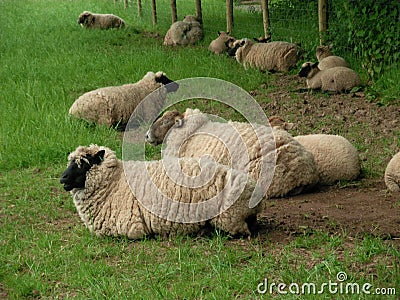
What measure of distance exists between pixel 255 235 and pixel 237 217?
25 centimetres

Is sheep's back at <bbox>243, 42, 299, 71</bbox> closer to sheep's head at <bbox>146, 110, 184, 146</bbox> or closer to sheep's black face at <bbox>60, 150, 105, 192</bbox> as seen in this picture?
sheep's head at <bbox>146, 110, 184, 146</bbox>

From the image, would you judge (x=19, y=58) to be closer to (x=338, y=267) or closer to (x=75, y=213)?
(x=75, y=213)

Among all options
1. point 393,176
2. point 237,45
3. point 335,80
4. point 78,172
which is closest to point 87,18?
point 237,45

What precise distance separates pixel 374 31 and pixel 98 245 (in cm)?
685

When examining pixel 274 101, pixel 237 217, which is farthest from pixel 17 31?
pixel 237 217

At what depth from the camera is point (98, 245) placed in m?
5.81

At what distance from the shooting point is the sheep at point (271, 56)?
12859 mm

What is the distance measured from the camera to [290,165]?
6949 mm

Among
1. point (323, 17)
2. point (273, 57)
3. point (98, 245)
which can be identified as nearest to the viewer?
point (98, 245)

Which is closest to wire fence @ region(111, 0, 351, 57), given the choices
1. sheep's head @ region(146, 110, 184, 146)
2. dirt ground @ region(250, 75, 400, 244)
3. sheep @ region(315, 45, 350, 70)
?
sheep @ region(315, 45, 350, 70)

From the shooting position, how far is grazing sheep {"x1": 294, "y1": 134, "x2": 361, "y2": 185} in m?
7.30

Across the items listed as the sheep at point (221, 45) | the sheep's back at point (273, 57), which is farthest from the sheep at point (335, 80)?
the sheep at point (221, 45)

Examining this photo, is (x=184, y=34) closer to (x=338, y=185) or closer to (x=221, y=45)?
(x=221, y=45)

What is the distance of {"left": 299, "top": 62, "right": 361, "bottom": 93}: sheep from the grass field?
0.59 meters
